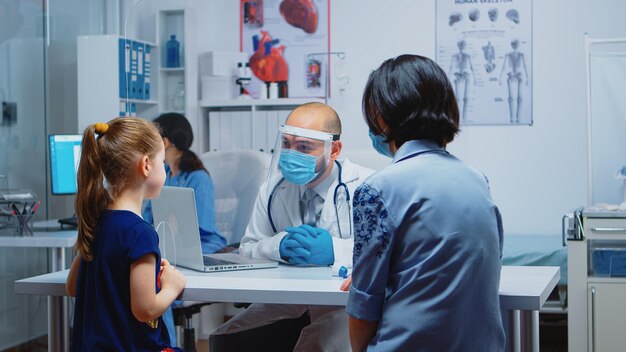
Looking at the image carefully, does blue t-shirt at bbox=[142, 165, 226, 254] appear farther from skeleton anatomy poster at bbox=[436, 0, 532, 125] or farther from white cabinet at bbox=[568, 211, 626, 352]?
skeleton anatomy poster at bbox=[436, 0, 532, 125]

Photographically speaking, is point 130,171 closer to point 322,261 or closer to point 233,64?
point 322,261

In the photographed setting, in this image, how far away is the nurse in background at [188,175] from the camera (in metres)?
3.47

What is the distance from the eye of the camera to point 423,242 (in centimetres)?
153

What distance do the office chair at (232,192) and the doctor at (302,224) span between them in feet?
1.88

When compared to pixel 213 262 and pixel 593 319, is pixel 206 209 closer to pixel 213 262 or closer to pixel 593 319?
pixel 213 262

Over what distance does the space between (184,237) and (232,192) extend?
1.11 m

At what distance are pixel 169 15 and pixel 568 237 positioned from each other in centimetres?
311

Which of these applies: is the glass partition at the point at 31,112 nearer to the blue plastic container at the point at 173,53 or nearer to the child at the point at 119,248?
the blue plastic container at the point at 173,53

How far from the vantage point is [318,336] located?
240 cm

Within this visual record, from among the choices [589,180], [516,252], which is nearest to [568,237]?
[589,180]

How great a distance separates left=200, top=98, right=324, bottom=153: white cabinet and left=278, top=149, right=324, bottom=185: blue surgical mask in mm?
2402

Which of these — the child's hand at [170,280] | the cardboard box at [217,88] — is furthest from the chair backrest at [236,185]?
the cardboard box at [217,88]

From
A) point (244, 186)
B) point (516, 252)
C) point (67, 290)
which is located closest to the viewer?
point (67, 290)

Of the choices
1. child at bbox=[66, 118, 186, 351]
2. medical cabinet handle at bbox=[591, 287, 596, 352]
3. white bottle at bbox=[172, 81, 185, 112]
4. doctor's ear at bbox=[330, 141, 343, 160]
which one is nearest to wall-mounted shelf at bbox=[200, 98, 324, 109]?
white bottle at bbox=[172, 81, 185, 112]
